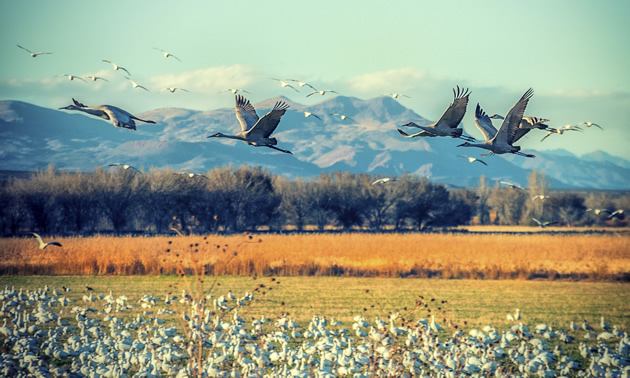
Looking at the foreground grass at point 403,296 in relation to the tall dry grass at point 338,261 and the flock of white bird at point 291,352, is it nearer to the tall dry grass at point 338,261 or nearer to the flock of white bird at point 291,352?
the tall dry grass at point 338,261

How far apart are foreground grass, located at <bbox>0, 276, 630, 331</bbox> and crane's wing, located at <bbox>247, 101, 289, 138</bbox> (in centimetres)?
956

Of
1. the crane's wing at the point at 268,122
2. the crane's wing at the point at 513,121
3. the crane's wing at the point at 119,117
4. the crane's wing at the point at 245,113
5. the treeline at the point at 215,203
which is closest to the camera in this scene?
the crane's wing at the point at 513,121

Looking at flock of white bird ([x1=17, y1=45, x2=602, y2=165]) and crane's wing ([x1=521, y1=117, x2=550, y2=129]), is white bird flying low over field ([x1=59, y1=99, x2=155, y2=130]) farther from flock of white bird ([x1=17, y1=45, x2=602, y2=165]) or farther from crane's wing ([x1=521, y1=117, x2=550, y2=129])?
crane's wing ([x1=521, y1=117, x2=550, y2=129])

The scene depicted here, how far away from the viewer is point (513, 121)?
11492mm

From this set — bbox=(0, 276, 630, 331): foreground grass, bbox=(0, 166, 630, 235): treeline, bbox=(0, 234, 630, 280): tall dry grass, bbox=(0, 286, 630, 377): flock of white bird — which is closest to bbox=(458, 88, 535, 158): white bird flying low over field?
bbox=(0, 286, 630, 377): flock of white bird

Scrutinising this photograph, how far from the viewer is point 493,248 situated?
46938mm

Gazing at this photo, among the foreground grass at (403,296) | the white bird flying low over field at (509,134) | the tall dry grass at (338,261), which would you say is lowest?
the foreground grass at (403,296)

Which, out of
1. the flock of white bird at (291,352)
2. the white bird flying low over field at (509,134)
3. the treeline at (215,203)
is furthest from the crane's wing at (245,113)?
the treeline at (215,203)

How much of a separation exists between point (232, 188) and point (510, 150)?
73347 millimetres

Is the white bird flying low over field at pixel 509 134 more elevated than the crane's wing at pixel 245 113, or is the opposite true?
the crane's wing at pixel 245 113

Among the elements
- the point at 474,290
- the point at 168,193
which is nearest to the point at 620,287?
the point at 474,290

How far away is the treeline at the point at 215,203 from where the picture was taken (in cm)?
7138

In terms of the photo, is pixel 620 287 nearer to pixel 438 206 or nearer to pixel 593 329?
pixel 593 329

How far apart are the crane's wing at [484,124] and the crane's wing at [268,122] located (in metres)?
4.38
